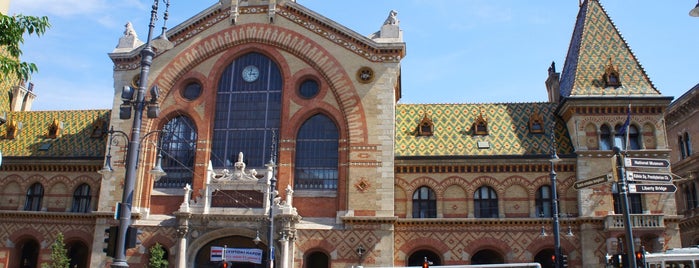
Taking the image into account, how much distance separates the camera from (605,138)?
33906mm

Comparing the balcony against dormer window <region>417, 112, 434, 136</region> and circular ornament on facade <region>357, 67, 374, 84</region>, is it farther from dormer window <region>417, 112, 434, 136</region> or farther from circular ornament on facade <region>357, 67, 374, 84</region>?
circular ornament on facade <region>357, 67, 374, 84</region>

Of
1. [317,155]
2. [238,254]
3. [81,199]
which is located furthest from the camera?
[81,199]

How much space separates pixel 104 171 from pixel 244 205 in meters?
16.1

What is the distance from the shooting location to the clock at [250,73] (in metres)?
36.7

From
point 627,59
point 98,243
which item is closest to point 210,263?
point 98,243

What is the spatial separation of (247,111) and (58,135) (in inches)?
561

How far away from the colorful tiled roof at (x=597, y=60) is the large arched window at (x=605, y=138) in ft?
6.44

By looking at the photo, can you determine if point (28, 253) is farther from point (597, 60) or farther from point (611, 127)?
point (597, 60)

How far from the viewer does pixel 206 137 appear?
35219 mm

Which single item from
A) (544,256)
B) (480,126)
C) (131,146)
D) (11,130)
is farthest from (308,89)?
(11,130)

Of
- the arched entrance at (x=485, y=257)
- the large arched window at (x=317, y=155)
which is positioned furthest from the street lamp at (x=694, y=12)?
the large arched window at (x=317, y=155)

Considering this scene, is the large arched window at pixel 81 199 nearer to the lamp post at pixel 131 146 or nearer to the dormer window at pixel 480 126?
the lamp post at pixel 131 146

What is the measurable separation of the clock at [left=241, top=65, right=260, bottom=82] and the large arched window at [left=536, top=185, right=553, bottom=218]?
17.6 meters

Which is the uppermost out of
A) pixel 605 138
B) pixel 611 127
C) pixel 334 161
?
pixel 611 127
